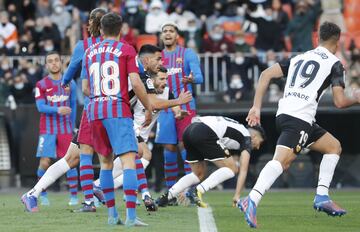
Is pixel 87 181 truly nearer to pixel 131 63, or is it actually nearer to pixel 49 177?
pixel 49 177


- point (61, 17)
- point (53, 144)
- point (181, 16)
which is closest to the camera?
point (53, 144)

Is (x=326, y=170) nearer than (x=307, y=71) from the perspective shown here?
No

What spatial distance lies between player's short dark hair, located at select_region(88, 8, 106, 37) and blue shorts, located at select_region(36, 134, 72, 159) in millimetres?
3643

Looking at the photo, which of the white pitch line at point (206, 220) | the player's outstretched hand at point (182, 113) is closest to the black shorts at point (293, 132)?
the white pitch line at point (206, 220)

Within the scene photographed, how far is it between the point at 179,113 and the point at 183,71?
198cm

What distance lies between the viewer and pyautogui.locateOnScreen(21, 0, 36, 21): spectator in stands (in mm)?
24609

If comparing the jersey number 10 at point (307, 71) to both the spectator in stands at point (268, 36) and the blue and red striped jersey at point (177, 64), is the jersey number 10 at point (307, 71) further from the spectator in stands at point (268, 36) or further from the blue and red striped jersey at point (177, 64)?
the spectator in stands at point (268, 36)

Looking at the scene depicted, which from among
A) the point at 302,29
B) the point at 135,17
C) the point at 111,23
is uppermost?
the point at 111,23

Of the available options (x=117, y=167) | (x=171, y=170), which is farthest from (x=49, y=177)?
(x=171, y=170)

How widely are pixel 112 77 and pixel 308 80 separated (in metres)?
2.18

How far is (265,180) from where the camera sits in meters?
11.4

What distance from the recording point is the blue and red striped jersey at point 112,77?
11031 mm

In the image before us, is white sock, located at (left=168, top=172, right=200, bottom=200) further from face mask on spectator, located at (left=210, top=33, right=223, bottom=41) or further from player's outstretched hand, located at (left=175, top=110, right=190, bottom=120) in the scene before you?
face mask on spectator, located at (left=210, top=33, right=223, bottom=41)

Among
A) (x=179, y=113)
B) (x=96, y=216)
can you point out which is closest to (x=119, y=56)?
(x=96, y=216)
